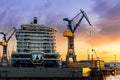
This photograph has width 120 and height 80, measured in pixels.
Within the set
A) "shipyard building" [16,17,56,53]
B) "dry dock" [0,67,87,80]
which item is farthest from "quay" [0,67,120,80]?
"shipyard building" [16,17,56,53]

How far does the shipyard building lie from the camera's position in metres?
184

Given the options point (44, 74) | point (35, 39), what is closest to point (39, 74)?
point (44, 74)

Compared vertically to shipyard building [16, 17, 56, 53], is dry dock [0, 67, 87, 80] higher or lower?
lower

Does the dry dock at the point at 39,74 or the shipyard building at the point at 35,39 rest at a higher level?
the shipyard building at the point at 35,39

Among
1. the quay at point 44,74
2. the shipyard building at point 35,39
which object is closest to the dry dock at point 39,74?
the quay at point 44,74

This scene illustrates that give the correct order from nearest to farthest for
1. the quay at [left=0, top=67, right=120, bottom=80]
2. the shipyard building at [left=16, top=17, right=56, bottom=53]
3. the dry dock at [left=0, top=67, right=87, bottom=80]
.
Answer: the quay at [left=0, top=67, right=120, bottom=80], the dry dock at [left=0, top=67, right=87, bottom=80], the shipyard building at [left=16, top=17, right=56, bottom=53]

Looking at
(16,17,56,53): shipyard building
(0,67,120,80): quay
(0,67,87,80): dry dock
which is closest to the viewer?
(0,67,120,80): quay

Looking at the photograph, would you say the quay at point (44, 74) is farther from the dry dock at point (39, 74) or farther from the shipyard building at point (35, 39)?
the shipyard building at point (35, 39)

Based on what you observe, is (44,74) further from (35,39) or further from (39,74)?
(35,39)

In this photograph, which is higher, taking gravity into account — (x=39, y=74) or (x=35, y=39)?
(x=35, y=39)

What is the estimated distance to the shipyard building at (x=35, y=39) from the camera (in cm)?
18400

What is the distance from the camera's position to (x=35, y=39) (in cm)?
18738

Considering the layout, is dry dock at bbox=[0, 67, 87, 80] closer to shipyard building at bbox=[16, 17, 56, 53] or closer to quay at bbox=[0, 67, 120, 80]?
quay at bbox=[0, 67, 120, 80]

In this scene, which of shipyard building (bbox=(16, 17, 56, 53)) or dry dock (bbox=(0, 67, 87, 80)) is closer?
dry dock (bbox=(0, 67, 87, 80))
